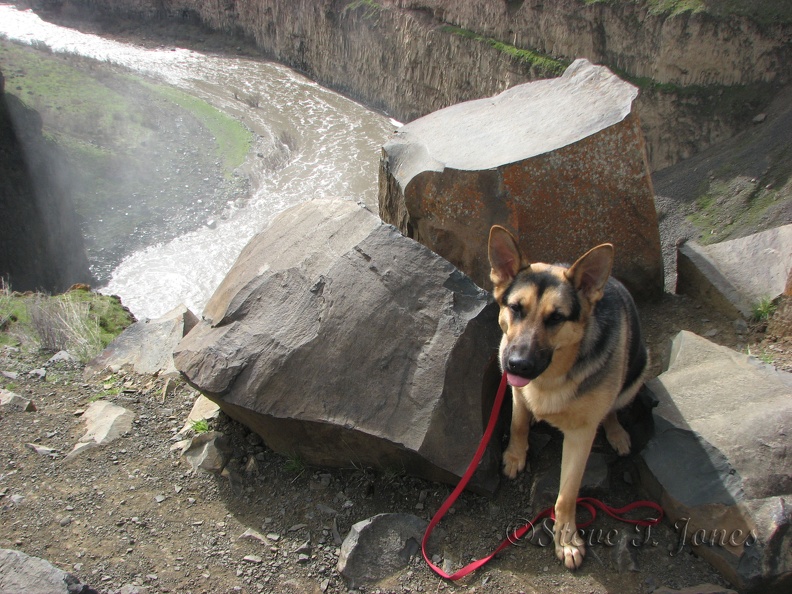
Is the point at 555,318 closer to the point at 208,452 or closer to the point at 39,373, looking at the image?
the point at 208,452

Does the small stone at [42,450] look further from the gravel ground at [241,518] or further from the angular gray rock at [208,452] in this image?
the angular gray rock at [208,452]

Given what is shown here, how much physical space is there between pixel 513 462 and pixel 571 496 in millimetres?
667

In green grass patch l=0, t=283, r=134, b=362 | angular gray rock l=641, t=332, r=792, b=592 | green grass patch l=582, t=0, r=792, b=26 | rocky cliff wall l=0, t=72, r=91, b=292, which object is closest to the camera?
angular gray rock l=641, t=332, r=792, b=592

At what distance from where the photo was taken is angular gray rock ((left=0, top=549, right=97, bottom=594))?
368cm

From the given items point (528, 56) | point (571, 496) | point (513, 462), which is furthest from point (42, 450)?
point (528, 56)

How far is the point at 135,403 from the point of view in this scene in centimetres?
605

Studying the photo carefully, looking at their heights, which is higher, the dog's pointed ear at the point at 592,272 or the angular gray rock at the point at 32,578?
the dog's pointed ear at the point at 592,272

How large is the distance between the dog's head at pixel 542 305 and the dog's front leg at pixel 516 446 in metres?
0.72

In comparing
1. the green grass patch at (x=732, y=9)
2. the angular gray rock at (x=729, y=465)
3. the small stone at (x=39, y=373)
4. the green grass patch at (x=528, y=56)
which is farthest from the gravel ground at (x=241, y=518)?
the green grass patch at (x=528, y=56)

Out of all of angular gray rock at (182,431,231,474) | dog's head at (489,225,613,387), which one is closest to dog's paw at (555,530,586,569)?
dog's head at (489,225,613,387)

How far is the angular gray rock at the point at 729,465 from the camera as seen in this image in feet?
12.5

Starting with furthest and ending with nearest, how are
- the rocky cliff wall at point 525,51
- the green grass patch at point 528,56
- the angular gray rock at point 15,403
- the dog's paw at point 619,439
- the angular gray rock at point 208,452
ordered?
the green grass patch at point 528,56 < the rocky cliff wall at point 525,51 < the angular gray rock at point 15,403 < the angular gray rock at point 208,452 < the dog's paw at point 619,439

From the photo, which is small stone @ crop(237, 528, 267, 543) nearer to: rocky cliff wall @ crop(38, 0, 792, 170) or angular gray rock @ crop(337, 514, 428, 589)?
angular gray rock @ crop(337, 514, 428, 589)

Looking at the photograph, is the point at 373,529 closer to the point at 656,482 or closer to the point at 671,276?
the point at 656,482
